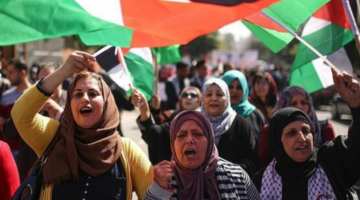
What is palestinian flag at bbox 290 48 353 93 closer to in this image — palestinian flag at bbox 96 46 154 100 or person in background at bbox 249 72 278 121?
person in background at bbox 249 72 278 121

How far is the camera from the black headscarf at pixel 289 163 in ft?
12.0

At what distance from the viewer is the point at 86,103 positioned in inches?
128

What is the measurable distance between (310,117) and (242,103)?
53.9 inches

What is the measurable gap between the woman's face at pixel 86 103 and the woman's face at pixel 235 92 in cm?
324

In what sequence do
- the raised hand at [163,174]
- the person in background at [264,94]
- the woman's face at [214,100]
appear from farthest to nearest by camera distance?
1. the person in background at [264,94]
2. the woman's face at [214,100]
3. the raised hand at [163,174]

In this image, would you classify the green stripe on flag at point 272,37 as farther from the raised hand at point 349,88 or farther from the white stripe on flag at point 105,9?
the raised hand at point 349,88

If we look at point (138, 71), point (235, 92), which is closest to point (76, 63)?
point (235, 92)

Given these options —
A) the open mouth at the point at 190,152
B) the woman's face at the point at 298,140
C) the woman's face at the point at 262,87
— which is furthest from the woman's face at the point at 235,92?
the open mouth at the point at 190,152

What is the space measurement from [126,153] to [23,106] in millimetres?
606

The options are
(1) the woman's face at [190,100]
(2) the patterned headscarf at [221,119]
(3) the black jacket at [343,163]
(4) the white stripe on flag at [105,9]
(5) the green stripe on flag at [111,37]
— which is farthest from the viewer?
(1) the woman's face at [190,100]

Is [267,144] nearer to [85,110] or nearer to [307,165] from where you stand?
[307,165]

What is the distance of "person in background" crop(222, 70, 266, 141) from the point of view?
6062mm

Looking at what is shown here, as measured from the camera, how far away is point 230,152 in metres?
4.85

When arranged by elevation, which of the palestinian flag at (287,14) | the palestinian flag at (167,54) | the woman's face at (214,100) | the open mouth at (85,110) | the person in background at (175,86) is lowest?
the person in background at (175,86)
